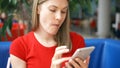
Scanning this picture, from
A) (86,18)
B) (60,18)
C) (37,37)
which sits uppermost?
(60,18)

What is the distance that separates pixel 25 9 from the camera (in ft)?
7.34

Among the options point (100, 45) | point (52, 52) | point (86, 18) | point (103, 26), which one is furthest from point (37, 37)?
point (86, 18)

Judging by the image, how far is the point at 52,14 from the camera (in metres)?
1.25

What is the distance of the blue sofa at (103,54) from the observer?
1855 mm

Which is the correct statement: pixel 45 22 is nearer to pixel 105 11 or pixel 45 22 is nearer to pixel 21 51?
pixel 21 51

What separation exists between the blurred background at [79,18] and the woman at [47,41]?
514 millimetres

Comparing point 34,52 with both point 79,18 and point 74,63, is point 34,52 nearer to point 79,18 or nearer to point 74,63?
point 74,63

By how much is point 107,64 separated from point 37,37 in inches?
32.3

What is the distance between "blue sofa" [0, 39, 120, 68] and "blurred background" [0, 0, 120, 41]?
256mm

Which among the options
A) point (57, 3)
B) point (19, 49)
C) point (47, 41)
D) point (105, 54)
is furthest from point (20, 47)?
point (105, 54)

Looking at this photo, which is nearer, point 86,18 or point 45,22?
point 45,22

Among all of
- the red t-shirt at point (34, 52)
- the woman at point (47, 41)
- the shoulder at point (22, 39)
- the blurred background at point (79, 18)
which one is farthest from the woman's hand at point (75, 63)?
the blurred background at point (79, 18)

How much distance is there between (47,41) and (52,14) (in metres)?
0.17

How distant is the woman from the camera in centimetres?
125
